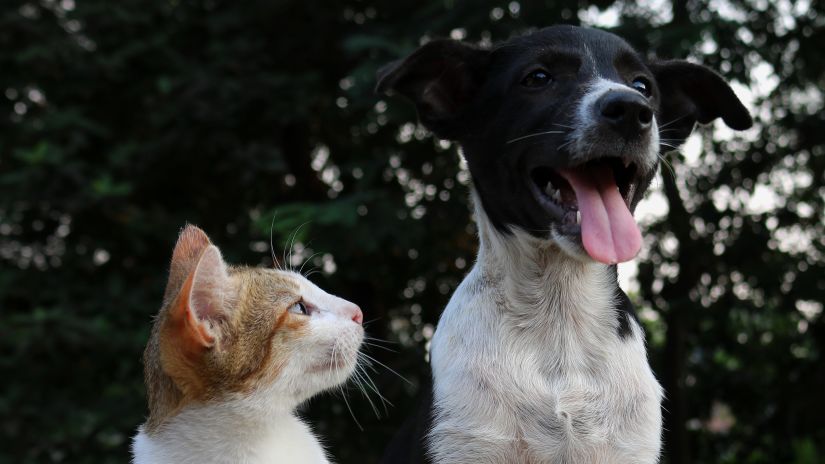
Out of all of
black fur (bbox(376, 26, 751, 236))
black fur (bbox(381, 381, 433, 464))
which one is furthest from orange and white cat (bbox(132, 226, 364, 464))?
black fur (bbox(376, 26, 751, 236))

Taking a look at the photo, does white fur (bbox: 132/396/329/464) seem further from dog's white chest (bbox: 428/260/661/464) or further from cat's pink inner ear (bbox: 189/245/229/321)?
dog's white chest (bbox: 428/260/661/464)

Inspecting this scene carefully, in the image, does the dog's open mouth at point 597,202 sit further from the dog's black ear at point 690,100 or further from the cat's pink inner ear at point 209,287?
the cat's pink inner ear at point 209,287

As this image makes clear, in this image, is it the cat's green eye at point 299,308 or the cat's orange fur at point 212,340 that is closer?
the cat's orange fur at point 212,340

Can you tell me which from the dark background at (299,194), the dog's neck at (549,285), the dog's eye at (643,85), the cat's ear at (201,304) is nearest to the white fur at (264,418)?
the cat's ear at (201,304)

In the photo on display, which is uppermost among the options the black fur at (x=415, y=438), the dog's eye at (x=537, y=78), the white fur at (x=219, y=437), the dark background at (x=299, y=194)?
the dog's eye at (x=537, y=78)

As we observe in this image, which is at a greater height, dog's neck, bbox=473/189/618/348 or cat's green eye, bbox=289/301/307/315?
dog's neck, bbox=473/189/618/348

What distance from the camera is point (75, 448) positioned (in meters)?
5.83

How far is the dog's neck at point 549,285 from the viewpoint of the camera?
9.17 feet

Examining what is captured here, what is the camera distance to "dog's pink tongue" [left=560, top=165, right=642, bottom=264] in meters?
2.55

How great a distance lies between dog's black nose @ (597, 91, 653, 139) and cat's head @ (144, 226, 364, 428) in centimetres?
95

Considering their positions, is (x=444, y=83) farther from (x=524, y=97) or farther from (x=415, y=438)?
(x=415, y=438)

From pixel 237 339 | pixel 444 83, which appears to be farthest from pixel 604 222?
pixel 237 339

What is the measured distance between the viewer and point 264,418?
8.53 feet

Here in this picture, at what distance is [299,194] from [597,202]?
4.17 meters
